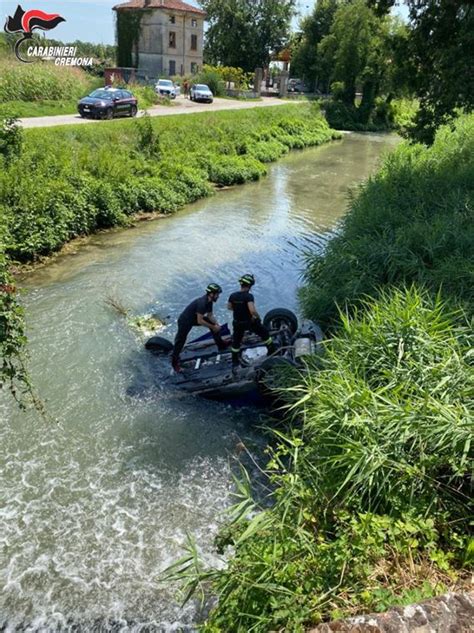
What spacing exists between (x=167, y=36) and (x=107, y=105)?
34570mm

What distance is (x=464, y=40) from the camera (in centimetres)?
1384

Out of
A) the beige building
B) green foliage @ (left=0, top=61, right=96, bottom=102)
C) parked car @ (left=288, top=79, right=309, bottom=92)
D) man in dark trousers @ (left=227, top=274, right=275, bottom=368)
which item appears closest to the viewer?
man in dark trousers @ (left=227, top=274, right=275, bottom=368)

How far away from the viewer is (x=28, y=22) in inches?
1684

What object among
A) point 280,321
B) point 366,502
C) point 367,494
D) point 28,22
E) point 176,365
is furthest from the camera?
point 28,22

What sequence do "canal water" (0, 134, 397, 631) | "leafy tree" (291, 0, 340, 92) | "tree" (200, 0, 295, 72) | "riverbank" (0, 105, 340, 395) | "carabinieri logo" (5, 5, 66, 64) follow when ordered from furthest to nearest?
"tree" (200, 0, 295, 72)
"leafy tree" (291, 0, 340, 92)
"carabinieri logo" (5, 5, 66, 64)
"riverbank" (0, 105, 340, 395)
"canal water" (0, 134, 397, 631)

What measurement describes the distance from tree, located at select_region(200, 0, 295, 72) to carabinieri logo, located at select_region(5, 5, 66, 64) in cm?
3177

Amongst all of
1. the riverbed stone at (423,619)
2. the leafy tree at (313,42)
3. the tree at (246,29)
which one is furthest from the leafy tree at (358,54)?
the riverbed stone at (423,619)

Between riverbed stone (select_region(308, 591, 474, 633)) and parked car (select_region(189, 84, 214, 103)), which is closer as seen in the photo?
riverbed stone (select_region(308, 591, 474, 633))

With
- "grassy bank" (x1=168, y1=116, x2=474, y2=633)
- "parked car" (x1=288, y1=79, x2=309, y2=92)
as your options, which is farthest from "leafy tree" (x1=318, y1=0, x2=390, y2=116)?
"grassy bank" (x1=168, y1=116, x2=474, y2=633)

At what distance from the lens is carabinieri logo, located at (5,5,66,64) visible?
41.8 m

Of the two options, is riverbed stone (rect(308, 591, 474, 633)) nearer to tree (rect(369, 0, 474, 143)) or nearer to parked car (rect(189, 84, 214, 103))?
tree (rect(369, 0, 474, 143))

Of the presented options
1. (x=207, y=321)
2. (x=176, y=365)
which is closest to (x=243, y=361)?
(x=207, y=321)

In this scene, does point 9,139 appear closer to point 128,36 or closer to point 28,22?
point 28,22

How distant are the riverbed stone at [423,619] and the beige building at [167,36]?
58229mm
